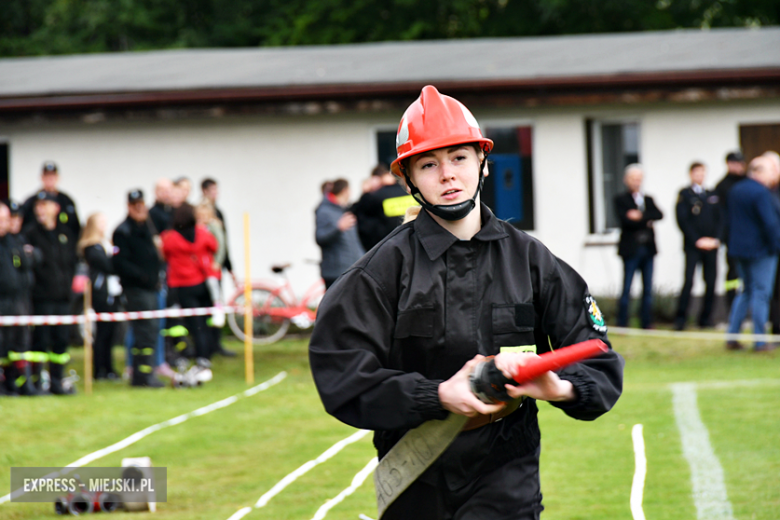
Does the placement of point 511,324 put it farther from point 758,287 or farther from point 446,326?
point 758,287

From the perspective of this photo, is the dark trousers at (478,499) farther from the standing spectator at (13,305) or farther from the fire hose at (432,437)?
the standing spectator at (13,305)

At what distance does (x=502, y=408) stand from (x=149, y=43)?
3182cm

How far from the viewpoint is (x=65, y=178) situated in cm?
1698

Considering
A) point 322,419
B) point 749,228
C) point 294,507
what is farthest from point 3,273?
point 749,228

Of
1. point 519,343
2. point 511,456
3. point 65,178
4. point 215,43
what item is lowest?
point 511,456

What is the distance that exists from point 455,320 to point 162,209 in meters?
10.6

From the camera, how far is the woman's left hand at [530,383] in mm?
2676

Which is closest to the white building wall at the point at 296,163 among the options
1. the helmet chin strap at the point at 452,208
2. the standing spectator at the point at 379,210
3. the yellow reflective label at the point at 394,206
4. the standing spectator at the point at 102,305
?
the standing spectator at the point at 102,305

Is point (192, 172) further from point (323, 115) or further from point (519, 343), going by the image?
point (519, 343)

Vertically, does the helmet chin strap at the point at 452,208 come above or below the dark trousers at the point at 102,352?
above

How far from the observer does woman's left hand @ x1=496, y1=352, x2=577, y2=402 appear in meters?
2.68

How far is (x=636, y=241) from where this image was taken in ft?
46.8

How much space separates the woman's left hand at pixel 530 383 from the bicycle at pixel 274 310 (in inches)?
486

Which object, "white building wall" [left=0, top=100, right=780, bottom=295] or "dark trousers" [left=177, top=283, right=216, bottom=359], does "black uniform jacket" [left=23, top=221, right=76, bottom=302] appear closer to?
"dark trousers" [left=177, top=283, right=216, bottom=359]
